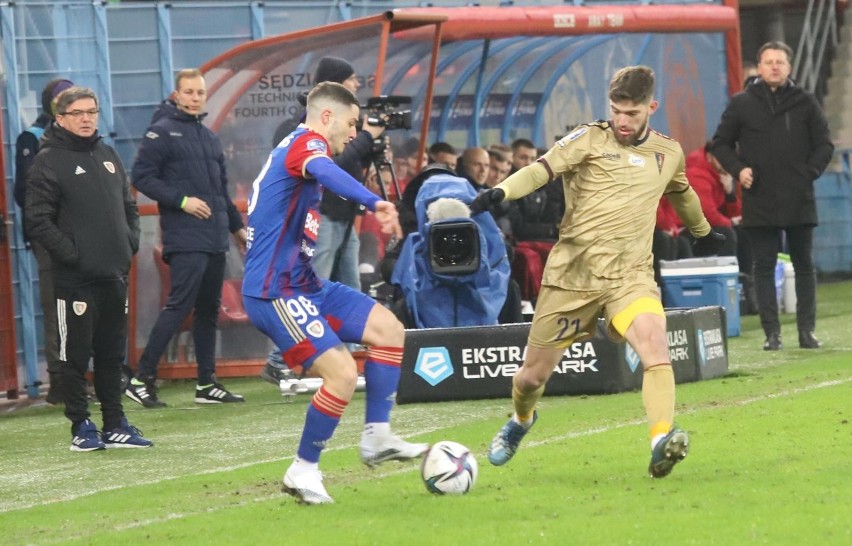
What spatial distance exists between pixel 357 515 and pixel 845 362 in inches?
239

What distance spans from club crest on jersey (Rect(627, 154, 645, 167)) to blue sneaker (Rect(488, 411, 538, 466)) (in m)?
1.35

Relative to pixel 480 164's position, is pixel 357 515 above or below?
below

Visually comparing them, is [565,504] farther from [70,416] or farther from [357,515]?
[70,416]

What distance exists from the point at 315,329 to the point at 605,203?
155cm

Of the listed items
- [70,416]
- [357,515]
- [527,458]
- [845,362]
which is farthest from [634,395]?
[357,515]

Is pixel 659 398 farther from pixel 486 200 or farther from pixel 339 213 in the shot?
pixel 339 213

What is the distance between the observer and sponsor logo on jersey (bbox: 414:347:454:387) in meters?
11.4

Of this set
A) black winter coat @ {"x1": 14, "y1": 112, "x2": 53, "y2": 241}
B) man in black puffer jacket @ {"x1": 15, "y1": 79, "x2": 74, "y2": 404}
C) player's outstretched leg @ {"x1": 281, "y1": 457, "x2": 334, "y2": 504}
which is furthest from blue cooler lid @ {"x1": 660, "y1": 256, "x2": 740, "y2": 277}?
player's outstretched leg @ {"x1": 281, "y1": 457, "x2": 334, "y2": 504}

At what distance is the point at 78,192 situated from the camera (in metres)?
9.98

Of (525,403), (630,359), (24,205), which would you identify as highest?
(24,205)

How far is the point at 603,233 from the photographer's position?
26.2 feet

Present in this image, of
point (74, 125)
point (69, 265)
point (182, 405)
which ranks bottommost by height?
point (182, 405)

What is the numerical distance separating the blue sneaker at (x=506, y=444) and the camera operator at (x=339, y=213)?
3820 mm

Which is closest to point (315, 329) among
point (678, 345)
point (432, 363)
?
point (432, 363)
